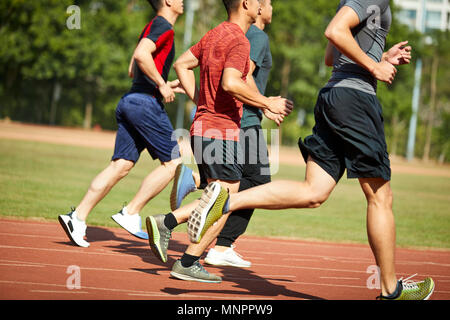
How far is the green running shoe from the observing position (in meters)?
4.36

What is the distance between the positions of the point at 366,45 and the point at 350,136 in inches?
28.2

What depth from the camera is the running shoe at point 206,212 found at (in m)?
4.39

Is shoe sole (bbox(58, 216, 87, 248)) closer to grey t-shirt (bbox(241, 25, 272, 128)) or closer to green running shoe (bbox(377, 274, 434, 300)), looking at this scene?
grey t-shirt (bbox(241, 25, 272, 128))

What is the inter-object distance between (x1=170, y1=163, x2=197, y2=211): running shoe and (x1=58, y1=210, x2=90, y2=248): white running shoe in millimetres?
1151

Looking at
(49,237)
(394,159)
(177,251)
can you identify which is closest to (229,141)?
(177,251)

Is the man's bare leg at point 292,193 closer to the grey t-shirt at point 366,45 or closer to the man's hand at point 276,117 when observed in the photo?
the man's hand at point 276,117

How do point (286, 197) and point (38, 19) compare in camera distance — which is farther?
point (38, 19)

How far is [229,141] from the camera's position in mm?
4914

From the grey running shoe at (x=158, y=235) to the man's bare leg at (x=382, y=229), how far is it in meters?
1.59

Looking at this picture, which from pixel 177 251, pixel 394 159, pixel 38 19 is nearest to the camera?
pixel 177 251

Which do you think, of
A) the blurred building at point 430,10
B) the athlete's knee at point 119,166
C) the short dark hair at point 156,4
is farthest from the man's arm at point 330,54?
the blurred building at point 430,10

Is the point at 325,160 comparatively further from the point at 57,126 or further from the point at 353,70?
the point at 57,126

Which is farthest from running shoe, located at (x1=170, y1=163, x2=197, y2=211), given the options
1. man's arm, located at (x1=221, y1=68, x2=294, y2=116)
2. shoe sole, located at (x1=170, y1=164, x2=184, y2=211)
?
man's arm, located at (x1=221, y1=68, x2=294, y2=116)

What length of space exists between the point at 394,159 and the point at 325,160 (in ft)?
166
